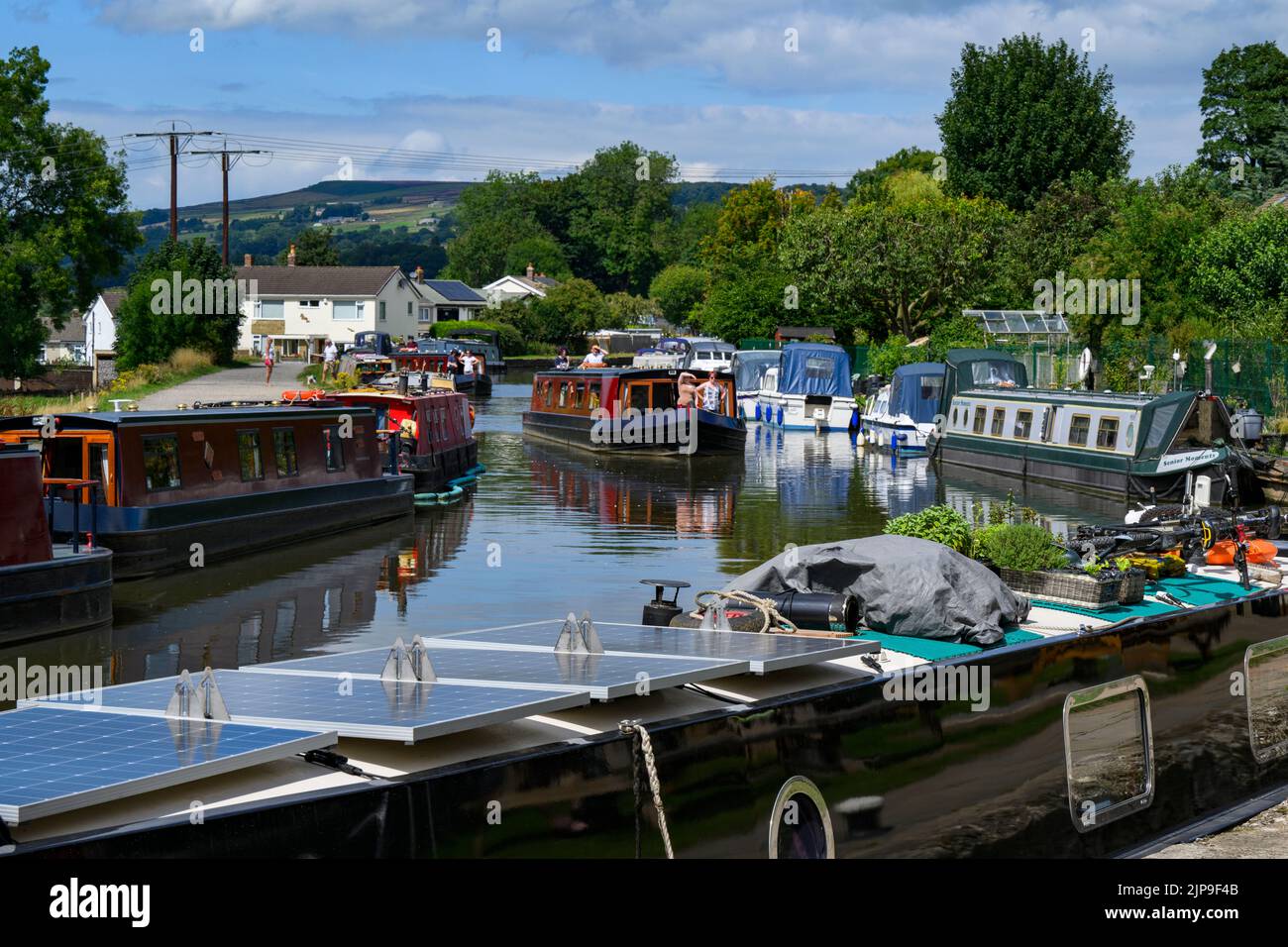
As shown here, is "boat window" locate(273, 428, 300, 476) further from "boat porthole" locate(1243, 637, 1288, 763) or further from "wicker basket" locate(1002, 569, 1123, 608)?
"boat porthole" locate(1243, 637, 1288, 763)

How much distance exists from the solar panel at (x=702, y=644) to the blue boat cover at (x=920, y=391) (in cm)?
3713

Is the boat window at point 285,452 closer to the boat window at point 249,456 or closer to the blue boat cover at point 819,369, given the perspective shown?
the boat window at point 249,456

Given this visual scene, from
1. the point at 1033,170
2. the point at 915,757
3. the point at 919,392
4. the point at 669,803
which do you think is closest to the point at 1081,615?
the point at 915,757

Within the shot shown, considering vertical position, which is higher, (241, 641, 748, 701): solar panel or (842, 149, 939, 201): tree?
(842, 149, 939, 201): tree

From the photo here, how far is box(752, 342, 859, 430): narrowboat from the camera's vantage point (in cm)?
5291

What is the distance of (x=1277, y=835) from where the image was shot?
1057 centimetres

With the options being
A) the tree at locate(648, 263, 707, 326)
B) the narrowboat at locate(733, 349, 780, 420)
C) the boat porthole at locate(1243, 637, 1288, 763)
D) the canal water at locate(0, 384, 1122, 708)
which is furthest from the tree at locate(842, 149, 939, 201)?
the boat porthole at locate(1243, 637, 1288, 763)

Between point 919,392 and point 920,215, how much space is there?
19727mm

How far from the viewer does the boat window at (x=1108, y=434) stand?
33312mm

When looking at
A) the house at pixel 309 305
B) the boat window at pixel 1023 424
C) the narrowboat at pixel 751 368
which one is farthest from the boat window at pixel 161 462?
the house at pixel 309 305

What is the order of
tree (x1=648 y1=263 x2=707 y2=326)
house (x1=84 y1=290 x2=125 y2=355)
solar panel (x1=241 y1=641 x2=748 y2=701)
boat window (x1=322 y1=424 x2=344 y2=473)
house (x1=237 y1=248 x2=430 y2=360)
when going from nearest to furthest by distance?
solar panel (x1=241 y1=641 x2=748 y2=701) → boat window (x1=322 y1=424 x2=344 y2=473) → house (x1=237 y1=248 x2=430 y2=360) → tree (x1=648 y1=263 x2=707 y2=326) → house (x1=84 y1=290 x2=125 y2=355)

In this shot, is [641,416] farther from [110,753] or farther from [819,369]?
[110,753]

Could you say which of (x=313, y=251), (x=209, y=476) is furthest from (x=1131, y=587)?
(x=313, y=251)

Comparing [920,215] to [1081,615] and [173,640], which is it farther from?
[1081,615]
